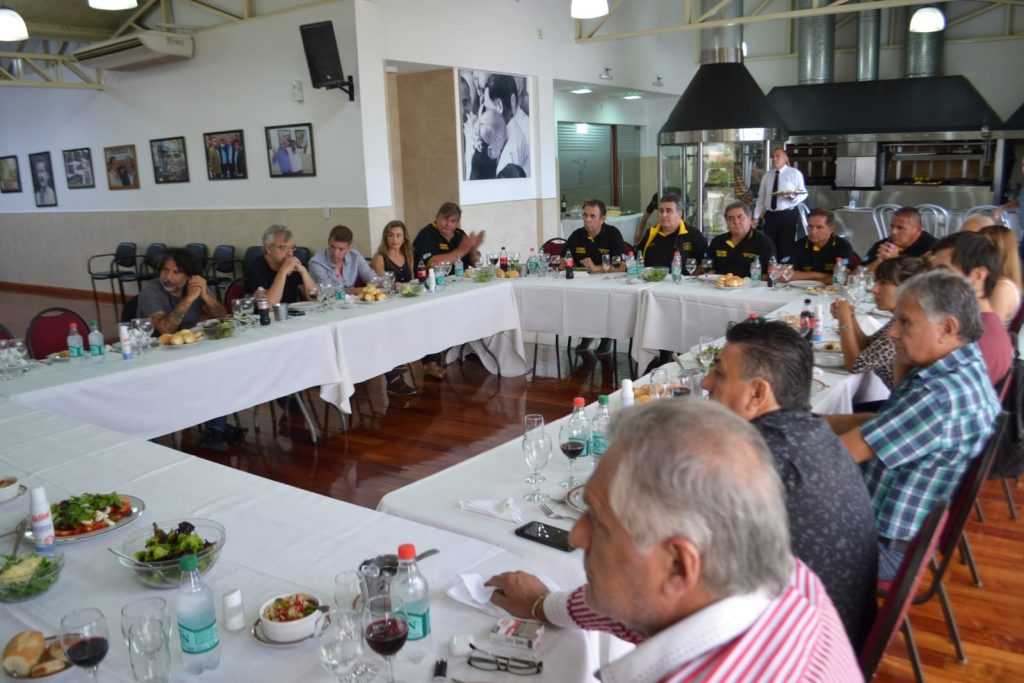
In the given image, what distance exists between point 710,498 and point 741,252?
17.7 ft

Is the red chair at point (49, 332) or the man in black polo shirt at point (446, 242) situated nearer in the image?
the red chair at point (49, 332)

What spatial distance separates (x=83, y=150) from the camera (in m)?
10.8

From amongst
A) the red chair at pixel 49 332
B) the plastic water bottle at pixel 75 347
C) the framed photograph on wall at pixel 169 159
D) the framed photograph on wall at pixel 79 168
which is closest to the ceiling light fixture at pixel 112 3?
the red chair at pixel 49 332

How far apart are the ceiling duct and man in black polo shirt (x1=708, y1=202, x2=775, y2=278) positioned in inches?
154

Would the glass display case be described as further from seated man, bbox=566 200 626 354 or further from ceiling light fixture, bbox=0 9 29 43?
ceiling light fixture, bbox=0 9 29 43

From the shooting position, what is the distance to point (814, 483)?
1.60 meters

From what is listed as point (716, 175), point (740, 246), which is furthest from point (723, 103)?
point (740, 246)

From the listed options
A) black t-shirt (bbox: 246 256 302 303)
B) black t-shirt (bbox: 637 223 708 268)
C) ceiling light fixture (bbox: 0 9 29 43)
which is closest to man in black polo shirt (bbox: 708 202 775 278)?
black t-shirt (bbox: 637 223 708 268)

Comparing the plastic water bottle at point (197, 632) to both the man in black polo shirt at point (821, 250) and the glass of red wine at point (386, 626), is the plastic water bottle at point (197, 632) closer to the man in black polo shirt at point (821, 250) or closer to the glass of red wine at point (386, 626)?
the glass of red wine at point (386, 626)

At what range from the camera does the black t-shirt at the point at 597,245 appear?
6.70 meters

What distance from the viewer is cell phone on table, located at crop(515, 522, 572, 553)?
193 cm

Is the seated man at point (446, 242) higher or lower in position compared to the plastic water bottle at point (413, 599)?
higher

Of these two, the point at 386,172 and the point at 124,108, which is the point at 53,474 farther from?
the point at 124,108

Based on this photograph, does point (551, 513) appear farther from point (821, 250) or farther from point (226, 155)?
point (226, 155)
